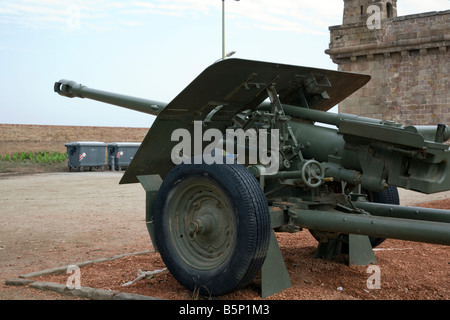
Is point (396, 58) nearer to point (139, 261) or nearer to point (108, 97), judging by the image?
point (108, 97)

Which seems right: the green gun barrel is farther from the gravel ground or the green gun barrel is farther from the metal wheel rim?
the metal wheel rim

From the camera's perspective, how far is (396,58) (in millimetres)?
19547

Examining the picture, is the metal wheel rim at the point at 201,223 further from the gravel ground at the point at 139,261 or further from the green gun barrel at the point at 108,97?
the green gun barrel at the point at 108,97

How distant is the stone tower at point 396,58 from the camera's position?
18.7 m

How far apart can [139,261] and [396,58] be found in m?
16.6

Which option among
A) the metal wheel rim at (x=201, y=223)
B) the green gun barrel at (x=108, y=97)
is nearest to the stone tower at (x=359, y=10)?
the green gun barrel at (x=108, y=97)

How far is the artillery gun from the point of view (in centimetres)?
356

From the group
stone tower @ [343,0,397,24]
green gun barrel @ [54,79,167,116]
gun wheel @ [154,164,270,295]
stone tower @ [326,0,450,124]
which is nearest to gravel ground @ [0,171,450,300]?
gun wheel @ [154,164,270,295]

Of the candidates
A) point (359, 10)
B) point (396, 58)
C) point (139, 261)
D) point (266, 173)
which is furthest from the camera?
point (359, 10)

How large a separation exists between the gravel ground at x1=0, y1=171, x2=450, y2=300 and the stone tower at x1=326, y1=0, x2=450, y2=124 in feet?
42.1

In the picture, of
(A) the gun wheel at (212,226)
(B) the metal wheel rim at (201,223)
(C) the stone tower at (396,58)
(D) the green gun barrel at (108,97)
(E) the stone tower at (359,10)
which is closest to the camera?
(A) the gun wheel at (212,226)

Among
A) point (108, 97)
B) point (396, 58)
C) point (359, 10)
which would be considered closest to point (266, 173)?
point (108, 97)

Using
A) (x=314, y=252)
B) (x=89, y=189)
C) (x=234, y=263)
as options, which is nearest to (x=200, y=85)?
(x=234, y=263)

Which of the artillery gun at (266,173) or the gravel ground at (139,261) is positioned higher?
the artillery gun at (266,173)
